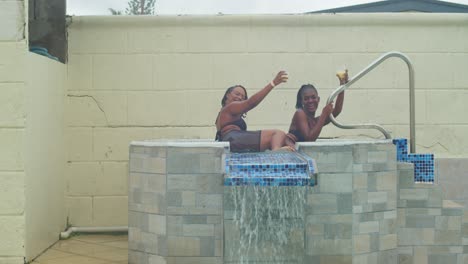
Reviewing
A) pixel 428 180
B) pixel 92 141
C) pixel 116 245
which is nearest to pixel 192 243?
pixel 116 245

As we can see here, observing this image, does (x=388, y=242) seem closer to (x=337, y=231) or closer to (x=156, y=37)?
(x=337, y=231)

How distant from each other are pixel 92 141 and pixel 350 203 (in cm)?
319

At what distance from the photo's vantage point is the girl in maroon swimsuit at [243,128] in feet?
17.0

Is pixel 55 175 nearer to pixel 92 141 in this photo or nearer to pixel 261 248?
pixel 92 141

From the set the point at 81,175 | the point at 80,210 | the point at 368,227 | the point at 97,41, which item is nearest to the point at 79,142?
the point at 81,175

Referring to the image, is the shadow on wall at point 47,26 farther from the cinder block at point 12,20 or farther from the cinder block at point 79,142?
the cinder block at point 12,20

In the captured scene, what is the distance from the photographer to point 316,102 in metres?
5.51

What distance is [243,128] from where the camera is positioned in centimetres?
546

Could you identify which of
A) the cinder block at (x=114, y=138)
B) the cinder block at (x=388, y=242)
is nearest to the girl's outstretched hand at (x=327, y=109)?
the cinder block at (x=388, y=242)

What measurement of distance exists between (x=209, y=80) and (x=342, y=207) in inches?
101

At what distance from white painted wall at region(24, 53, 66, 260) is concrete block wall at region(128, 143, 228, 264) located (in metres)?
1.25

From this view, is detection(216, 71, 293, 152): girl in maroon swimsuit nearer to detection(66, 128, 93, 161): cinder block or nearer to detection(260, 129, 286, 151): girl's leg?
detection(260, 129, 286, 151): girl's leg

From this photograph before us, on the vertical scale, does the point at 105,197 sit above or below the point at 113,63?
below

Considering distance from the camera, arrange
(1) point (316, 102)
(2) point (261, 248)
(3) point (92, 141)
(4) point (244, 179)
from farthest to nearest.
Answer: (3) point (92, 141) → (1) point (316, 102) → (2) point (261, 248) → (4) point (244, 179)
